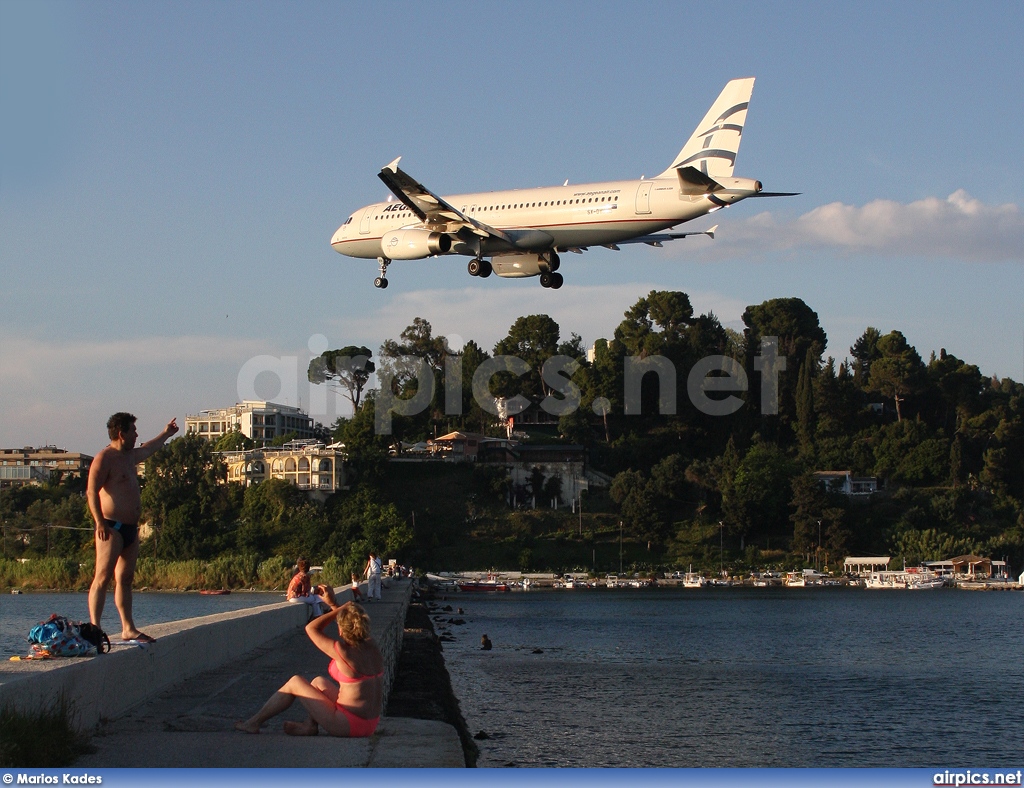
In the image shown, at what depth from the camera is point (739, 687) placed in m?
37.7

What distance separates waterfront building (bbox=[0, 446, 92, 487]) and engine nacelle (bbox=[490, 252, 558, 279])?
116413 mm

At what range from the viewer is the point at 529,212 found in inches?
1460

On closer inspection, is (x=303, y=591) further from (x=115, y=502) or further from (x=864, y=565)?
(x=864, y=565)

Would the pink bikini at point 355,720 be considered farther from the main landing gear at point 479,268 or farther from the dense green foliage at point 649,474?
the dense green foliage at point 649,474

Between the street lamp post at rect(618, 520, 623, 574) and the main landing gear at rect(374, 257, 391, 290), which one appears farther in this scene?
the street lamp post at rect(618, 520, 623, 574)

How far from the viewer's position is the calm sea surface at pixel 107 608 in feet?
168

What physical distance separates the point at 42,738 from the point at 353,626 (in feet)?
8.20

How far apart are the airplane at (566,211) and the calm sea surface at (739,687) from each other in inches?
495

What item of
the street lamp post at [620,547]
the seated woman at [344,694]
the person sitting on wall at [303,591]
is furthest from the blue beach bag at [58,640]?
the street lamp post at [620,547]

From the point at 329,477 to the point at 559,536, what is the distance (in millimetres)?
20207

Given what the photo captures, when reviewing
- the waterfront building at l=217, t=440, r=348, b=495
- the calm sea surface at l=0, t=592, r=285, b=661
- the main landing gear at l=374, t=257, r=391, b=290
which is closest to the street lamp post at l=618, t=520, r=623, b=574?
the waterfront building at l=217, t=440, r=348, b=495

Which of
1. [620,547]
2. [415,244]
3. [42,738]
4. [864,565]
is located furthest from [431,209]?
[864,565]

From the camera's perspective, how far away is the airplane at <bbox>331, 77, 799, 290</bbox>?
3506 cm

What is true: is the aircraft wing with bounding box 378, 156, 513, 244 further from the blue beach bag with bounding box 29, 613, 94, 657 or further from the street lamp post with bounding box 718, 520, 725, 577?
the street lamp post with bounding box 718, 520, 725, 577
